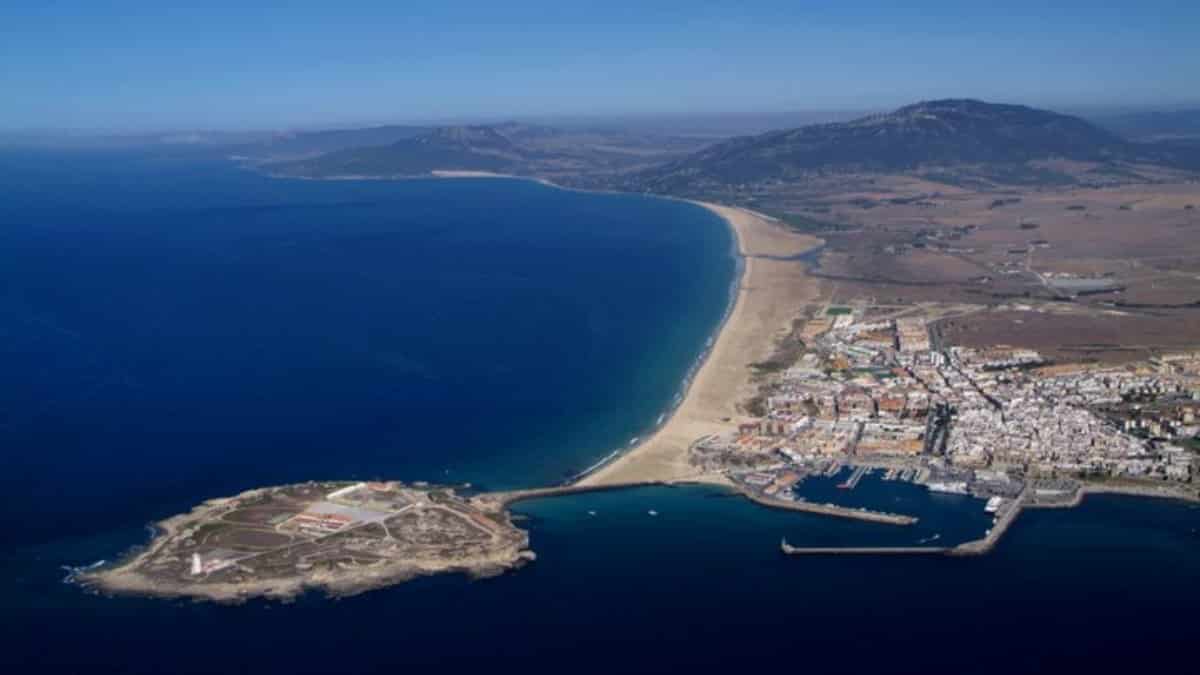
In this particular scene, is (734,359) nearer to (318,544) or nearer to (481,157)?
(318,544)

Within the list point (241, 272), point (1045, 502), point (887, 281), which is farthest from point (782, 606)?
point (241, 272)

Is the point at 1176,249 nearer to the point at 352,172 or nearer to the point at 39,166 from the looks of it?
the point at 352,172

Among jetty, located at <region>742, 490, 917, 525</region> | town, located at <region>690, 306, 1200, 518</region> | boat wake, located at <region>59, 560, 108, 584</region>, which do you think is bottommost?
boat wake, located at <region>59, 560, 108, 584</region>

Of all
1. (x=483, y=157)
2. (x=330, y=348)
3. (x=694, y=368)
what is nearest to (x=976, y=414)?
(x=694, y=368)

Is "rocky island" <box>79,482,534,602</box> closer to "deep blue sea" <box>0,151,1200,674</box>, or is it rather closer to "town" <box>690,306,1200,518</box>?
"deep blue sea" <box>0,151,1200,674</box>

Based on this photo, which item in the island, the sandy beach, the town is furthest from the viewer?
the sandy beach

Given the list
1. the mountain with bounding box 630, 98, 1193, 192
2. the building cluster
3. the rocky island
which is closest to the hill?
the mountain with bounding box 630, 98, 1193, 192
